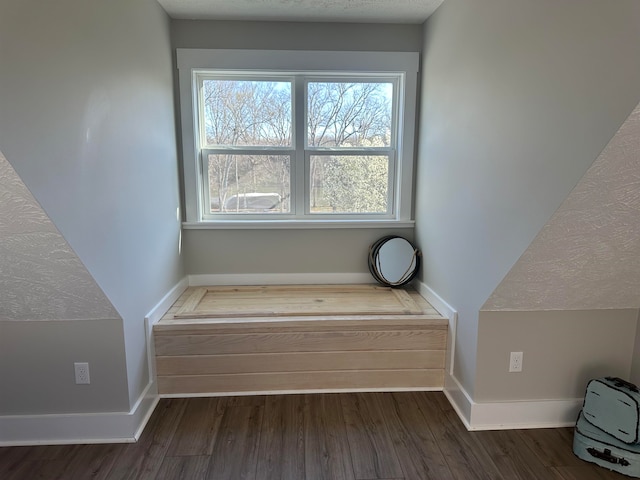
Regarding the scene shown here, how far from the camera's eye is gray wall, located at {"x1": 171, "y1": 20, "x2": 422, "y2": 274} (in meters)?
2.65

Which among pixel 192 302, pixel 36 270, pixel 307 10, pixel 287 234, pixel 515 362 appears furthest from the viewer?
pixel 287 234

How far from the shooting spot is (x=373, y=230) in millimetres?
3000

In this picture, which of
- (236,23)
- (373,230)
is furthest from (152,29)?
(373,230)

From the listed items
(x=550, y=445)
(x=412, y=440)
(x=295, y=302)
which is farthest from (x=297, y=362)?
(x=550, y=445)

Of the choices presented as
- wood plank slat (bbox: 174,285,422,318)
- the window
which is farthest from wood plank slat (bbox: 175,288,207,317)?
the window

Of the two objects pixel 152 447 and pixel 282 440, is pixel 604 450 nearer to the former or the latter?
pixel 282 440

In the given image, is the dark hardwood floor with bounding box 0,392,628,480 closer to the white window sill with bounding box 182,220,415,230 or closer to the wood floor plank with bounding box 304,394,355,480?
the wood floor plank with bounding box 304,394,355,480

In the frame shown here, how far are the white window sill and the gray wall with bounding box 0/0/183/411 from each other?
12.7 inches

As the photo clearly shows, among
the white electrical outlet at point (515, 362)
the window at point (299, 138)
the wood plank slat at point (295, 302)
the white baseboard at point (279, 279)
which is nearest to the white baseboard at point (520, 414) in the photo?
the white electrical outlet at point (515, 362)

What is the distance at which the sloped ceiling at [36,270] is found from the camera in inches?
50.4

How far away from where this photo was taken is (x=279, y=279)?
302 cm

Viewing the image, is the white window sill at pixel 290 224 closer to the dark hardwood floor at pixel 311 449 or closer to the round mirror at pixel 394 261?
the round mirror at pixel 394 261

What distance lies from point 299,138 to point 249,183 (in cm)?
50

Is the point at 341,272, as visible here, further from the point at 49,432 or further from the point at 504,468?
the point at 49,432
